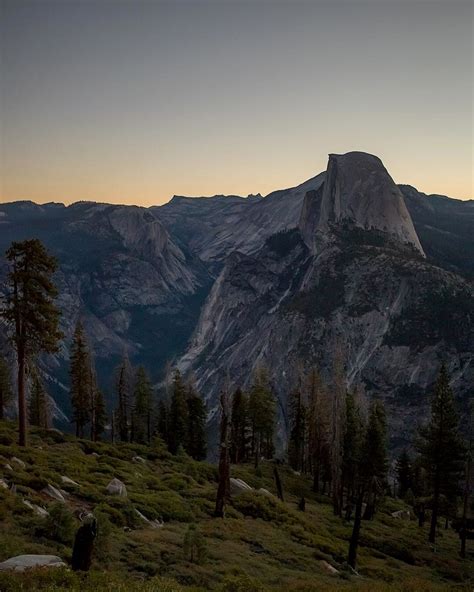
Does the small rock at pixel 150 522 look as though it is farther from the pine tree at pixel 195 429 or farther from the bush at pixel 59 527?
the pine tree at pixel 195 429

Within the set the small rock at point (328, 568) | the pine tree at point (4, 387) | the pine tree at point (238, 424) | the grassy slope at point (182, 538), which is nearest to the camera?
the grassy slope at point (182, 538)

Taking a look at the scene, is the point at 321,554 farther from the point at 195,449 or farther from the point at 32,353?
the point at 195,449

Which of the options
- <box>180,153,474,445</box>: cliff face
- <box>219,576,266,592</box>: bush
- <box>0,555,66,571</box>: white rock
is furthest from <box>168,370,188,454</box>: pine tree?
<box>219,576,266,592</box>: bush

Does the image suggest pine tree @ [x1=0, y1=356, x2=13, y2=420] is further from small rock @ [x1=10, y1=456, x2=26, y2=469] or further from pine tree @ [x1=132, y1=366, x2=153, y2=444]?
small rock @ [x1=10, y1=456, x2=26, y2=469]

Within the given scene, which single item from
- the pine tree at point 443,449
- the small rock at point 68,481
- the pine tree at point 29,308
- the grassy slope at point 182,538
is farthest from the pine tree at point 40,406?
the pine tree at point 443,449

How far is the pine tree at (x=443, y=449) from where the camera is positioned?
1624 inches

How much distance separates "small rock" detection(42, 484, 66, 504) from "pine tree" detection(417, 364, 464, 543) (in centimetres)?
3123

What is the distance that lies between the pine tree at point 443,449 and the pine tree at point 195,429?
30.4 metres

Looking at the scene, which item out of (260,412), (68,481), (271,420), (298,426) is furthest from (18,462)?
(298,426)

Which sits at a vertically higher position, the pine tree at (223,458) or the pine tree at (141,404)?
the pine tree at (223,458)

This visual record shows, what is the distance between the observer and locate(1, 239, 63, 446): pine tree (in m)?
30.3

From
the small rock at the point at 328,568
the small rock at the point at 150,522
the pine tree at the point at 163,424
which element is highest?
the small rock at the point at 150,522

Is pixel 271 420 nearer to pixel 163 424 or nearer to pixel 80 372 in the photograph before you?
pixel 163 424

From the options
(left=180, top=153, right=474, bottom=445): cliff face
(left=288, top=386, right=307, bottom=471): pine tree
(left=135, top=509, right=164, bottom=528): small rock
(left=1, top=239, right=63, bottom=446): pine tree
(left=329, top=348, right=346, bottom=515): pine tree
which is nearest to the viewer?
(left=135, top=509, right=164, bottom=528): small rock
